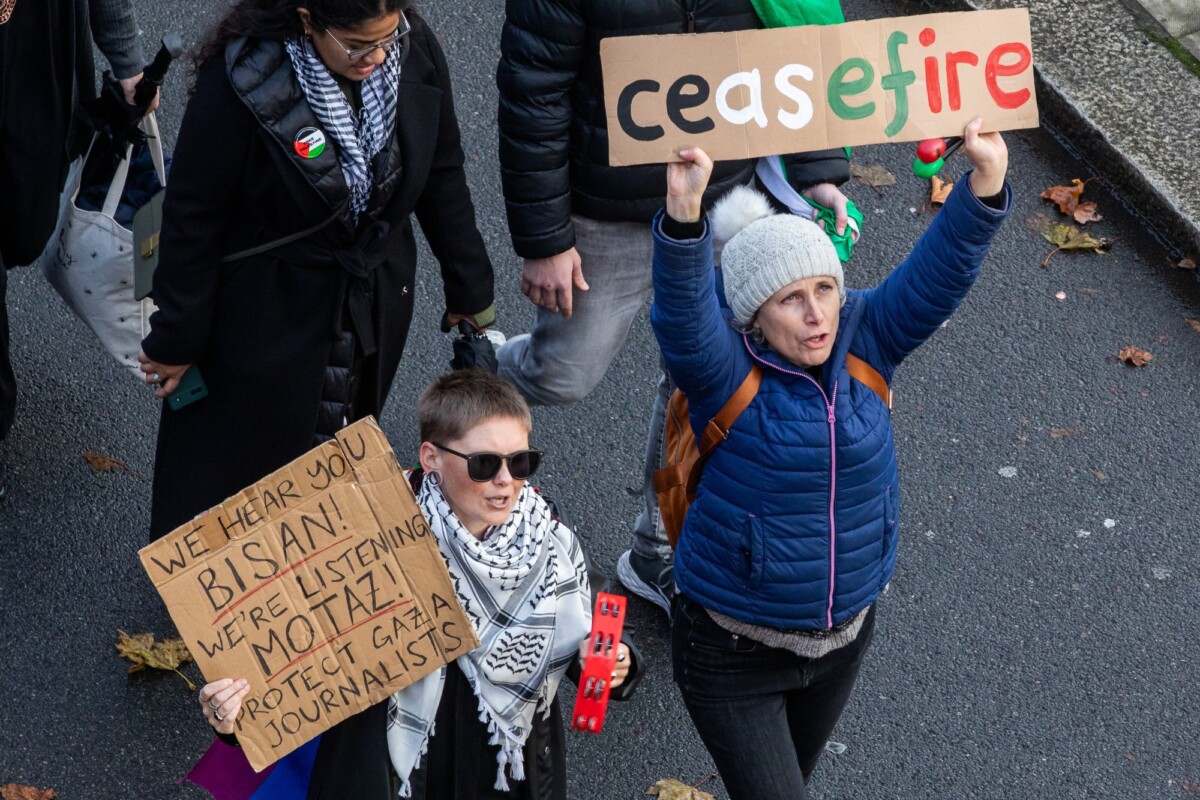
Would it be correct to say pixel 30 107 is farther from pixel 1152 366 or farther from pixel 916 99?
pixel 1152 366

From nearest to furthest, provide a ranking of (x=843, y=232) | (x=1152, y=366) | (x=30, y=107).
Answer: (x=843, y=232) < (x=30, y=107) < (x=1152, y=366)

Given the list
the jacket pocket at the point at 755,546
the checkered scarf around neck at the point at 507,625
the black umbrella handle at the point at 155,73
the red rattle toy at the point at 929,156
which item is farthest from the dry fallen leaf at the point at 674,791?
the black umbrella handle at the point at 155,73

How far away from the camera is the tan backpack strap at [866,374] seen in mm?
2955

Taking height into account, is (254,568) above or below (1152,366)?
above

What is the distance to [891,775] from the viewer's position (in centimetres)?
392

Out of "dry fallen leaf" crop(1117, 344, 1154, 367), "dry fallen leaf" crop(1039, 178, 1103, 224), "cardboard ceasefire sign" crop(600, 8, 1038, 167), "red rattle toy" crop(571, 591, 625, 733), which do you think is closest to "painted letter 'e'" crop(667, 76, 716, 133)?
"cardboard ceasefire sign" crop(600, 8, 1038, 167)

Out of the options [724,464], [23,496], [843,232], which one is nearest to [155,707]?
[23,496]

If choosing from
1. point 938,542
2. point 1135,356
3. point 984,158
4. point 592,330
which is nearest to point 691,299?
point 984,158

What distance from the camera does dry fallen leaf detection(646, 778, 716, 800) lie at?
381 cm

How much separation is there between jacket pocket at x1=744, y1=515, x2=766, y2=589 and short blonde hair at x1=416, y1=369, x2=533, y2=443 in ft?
1.64

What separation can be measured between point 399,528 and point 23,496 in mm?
2255

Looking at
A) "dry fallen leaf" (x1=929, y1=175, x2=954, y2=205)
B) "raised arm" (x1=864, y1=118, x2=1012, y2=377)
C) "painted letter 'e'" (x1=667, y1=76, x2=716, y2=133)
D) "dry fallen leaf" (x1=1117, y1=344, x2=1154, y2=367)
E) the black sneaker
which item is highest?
"painted letter 'e'" (x1=667, y1=76, x2=716, y2=133)

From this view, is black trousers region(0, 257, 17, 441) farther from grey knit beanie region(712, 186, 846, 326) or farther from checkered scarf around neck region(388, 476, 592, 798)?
grey knit beanie region(712, 186, 846, 326)

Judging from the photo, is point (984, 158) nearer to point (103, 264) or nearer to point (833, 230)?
point (833, 230)
